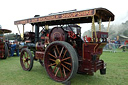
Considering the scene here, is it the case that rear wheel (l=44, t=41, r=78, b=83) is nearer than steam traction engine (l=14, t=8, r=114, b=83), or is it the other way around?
rear wheel (l=44, t=41, r=78, b=83)

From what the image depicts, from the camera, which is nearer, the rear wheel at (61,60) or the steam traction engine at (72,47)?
the rear wheel at (61,60)

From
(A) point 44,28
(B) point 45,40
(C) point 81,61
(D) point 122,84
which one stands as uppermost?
(A) point 44,28

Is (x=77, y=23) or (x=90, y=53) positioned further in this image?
(x=77, y=23)

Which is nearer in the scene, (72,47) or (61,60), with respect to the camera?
(72,47)

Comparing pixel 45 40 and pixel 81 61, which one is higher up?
pixel 45 40

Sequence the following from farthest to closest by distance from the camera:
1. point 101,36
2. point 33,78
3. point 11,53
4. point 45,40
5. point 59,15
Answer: point 11,53
point 45,40
point 33,78
point 59,15
point 101,36

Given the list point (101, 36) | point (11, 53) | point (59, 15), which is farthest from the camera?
point (11, 53)

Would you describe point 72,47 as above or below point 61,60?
above

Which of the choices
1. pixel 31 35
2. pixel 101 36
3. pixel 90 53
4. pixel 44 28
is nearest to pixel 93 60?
pixel 90 53

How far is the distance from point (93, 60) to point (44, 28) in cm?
233

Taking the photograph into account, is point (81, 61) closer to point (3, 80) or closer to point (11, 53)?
point (3, 80)

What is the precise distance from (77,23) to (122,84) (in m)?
2.34

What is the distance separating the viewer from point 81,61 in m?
3.45

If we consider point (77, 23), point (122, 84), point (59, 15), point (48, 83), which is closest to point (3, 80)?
point (48, 83)
